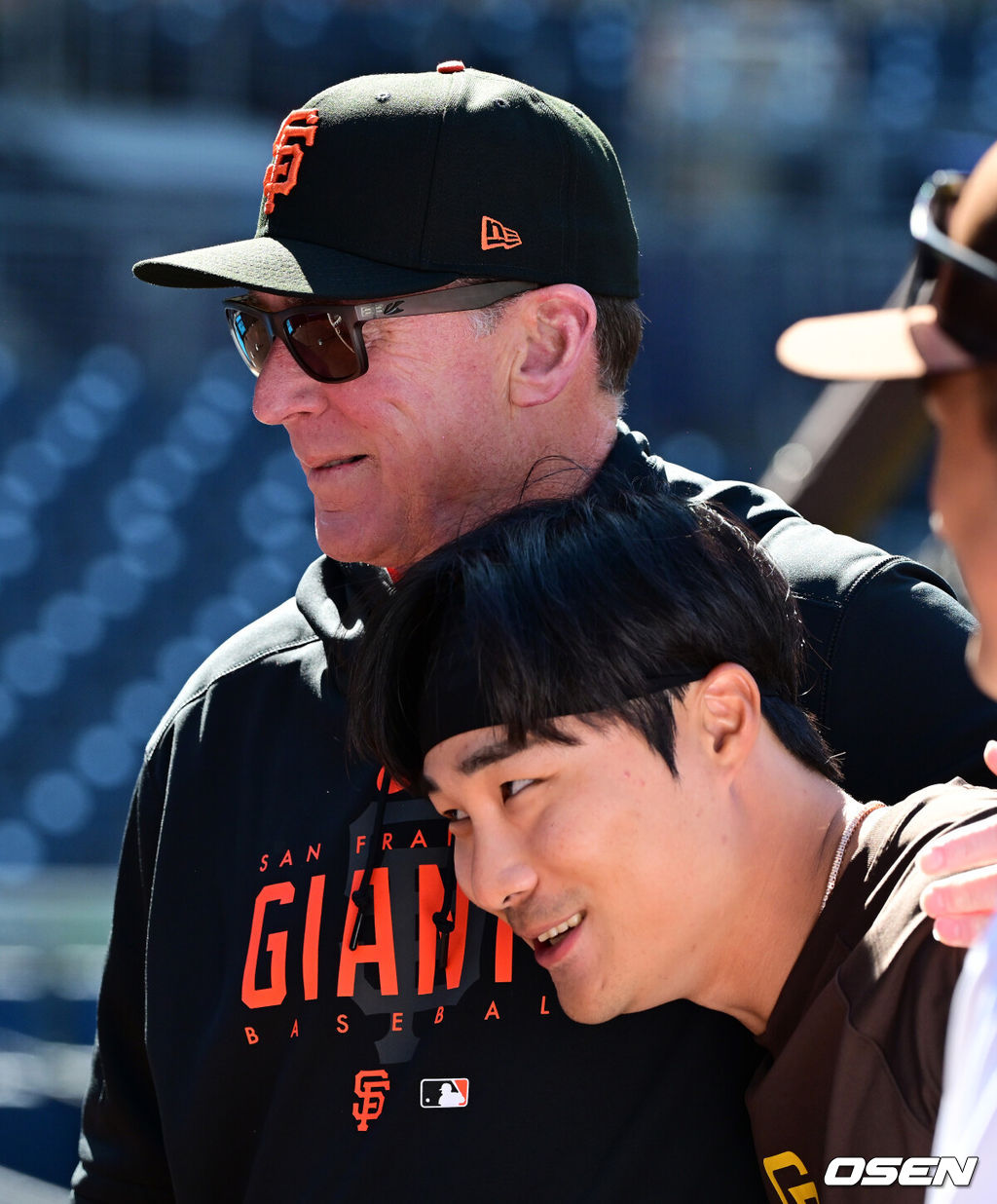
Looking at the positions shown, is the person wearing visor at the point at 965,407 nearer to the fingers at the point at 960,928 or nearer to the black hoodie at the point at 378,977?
the fingers at the point at 960,928

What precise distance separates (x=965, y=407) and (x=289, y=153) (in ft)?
2.94

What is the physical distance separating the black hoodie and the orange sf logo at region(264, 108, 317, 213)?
0.41 m

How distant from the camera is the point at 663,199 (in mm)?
7332

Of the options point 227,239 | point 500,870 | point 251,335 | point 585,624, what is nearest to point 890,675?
point 585,624

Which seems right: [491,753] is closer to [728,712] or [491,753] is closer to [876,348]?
[728,712]

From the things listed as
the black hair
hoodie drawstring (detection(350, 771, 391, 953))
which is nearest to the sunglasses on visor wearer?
the black hair

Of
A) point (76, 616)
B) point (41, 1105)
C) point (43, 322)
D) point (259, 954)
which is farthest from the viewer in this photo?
point (43, 322)

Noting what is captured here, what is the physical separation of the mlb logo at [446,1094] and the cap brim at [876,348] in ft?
2.34

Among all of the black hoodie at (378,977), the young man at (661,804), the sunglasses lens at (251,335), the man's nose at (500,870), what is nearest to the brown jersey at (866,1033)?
the young man at (661,804)

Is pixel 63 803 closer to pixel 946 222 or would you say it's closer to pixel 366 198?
pixel 366 198

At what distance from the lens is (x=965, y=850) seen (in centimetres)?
98

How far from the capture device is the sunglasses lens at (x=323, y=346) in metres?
1.45

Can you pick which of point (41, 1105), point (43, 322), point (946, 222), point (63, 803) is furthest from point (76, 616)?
point (946, 222)

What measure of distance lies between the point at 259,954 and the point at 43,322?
5.69 meters
